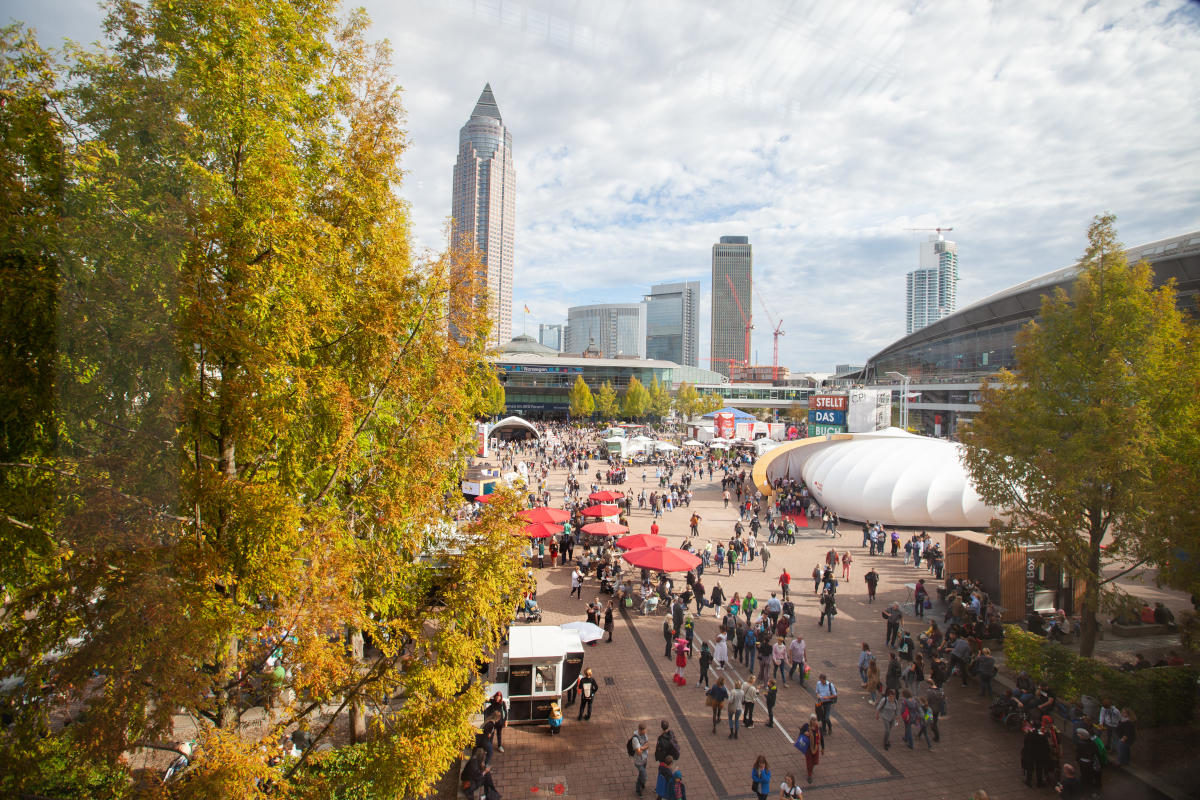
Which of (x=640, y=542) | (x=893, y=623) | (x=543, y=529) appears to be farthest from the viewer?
(x=543, y=529)

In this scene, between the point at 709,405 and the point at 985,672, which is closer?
Result: the point at 985,672

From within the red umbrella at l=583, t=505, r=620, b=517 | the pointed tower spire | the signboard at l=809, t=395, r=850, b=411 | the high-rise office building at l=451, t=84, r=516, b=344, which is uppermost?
the pointed tower spire

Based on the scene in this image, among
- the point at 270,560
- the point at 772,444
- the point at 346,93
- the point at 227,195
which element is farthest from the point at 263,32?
the point at 772,444

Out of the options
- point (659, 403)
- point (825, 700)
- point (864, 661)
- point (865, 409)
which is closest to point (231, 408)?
point (825, 700)

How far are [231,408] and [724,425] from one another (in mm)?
44920

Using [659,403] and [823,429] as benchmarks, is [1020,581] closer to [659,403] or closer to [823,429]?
[823,429]

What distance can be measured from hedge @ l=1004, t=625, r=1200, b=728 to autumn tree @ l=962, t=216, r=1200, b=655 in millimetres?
1499

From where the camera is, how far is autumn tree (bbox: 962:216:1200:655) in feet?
33.8

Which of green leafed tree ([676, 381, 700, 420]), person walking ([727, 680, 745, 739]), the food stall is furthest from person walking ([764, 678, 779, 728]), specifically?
green leafed tree ([676, 381, 700, 420])

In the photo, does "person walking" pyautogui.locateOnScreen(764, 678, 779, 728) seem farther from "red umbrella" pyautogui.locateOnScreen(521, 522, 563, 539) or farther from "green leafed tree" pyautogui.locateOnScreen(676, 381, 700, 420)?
"green leafed tree" pyautogui.locateOnScreen(676, 381, 700, 420)

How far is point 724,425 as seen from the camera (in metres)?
46.9

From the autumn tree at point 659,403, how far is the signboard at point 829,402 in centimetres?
4884

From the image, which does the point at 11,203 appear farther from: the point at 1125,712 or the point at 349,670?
the point at 1125,712

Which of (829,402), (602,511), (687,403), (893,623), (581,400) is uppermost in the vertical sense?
(687,403)
